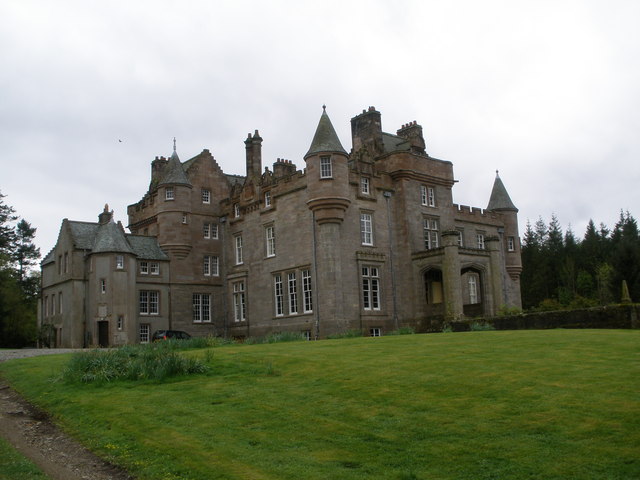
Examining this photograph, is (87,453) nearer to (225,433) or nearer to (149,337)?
(225,433)

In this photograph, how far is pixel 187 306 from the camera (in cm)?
4766

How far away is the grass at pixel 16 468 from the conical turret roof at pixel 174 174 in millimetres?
37257

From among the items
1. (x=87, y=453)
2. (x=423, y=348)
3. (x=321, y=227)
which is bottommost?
(x=87, y=453)

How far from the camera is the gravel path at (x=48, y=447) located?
10.8 m

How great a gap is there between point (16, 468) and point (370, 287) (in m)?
31.4

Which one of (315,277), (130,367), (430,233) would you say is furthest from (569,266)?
(130,367)

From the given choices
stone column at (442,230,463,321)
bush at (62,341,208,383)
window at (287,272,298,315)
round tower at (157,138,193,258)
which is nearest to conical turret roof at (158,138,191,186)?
round tower at (157,138,193,258)

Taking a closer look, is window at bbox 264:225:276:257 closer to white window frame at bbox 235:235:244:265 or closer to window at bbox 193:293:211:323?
white window frame at bbox 235:235:244:265

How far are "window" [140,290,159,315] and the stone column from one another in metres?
20.0

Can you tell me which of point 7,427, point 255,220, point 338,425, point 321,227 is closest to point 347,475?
point 338,425

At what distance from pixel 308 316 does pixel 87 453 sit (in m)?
28.3

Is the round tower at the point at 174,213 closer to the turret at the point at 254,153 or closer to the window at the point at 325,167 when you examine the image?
the turret at the point at 254,153

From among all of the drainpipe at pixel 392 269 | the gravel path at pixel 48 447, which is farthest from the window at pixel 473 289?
the gravel path at pixel 48 447

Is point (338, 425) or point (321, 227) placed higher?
point (321, 227)
